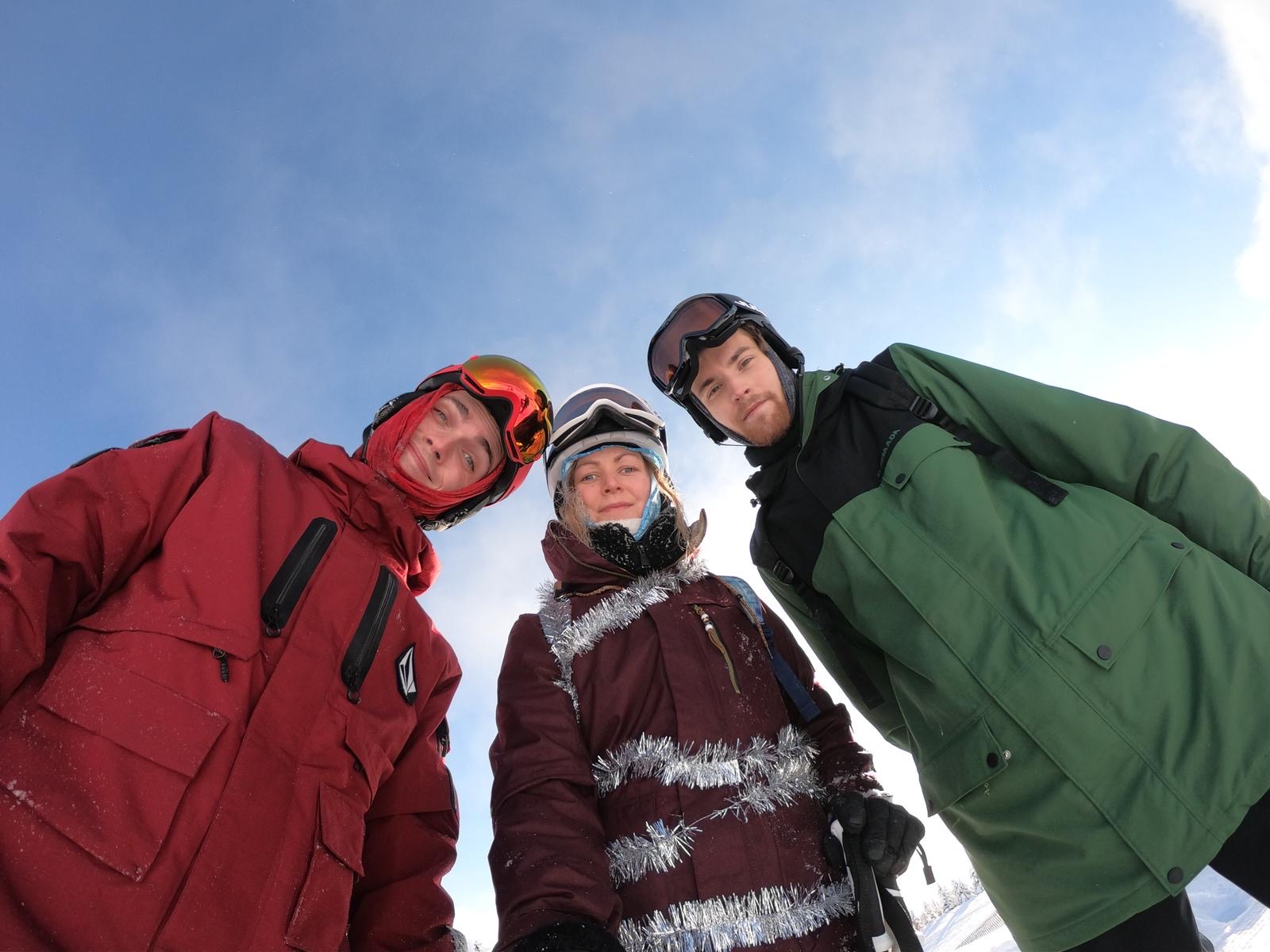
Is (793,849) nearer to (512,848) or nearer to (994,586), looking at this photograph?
(512,848)

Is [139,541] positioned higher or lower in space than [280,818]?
higher

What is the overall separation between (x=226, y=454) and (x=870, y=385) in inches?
110

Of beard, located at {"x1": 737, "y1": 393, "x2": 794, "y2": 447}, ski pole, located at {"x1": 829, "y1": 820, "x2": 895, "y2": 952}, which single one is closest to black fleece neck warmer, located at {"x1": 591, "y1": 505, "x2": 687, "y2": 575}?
beard, located at {"x1": 737, "y1": 393, "x2": 794, "y2": 447}

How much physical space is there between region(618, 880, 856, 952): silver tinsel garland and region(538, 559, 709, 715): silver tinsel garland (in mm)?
849

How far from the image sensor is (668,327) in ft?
13.4

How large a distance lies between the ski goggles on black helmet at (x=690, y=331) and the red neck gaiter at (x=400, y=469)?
1.17 m

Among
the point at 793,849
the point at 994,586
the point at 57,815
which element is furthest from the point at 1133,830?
the point at 57,815

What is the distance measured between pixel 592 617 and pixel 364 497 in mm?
1172

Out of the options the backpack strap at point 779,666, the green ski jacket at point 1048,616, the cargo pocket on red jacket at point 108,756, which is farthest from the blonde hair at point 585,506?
the cargo pocket on red jacket at point 108,756

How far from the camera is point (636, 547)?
341 cm

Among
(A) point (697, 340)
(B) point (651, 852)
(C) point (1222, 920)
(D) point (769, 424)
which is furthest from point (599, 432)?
(C) point (1222, 920)

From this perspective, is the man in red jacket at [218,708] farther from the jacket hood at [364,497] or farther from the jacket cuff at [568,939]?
the jacket cuff at [568,939]

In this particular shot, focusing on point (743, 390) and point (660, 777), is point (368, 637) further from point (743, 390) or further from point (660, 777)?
point (743, 390)

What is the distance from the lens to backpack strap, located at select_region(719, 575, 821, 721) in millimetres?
3113
